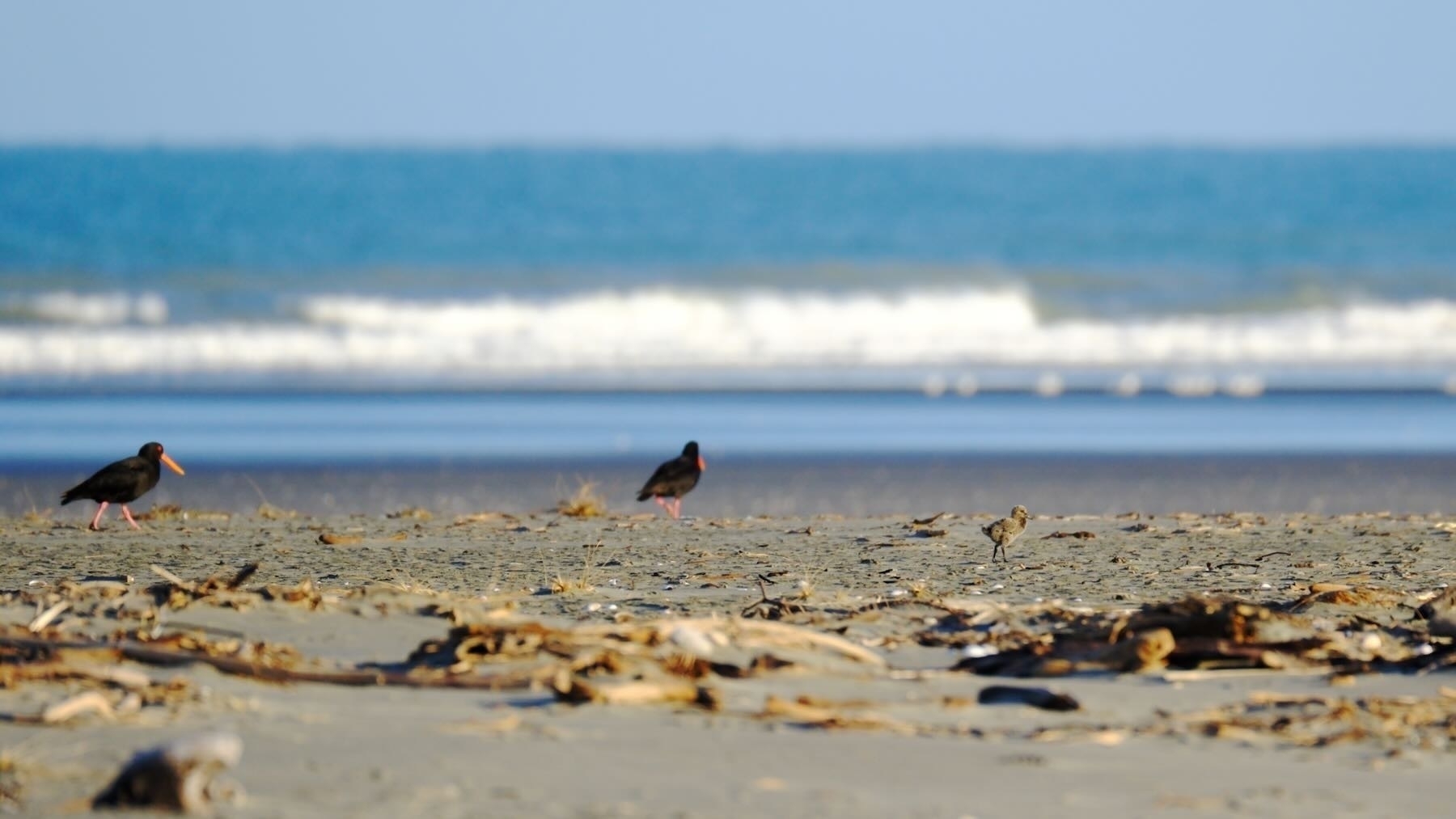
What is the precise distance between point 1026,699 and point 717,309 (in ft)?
83.7

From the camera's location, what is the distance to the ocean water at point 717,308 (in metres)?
15.2

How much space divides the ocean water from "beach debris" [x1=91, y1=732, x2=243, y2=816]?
9.69 m

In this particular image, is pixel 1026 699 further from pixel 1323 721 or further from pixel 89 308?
pixel 89 308

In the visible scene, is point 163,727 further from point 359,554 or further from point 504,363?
point 504,363

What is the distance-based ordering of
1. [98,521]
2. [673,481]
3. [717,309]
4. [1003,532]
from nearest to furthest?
[1003,532], [98,521], [673,481], [717,309]

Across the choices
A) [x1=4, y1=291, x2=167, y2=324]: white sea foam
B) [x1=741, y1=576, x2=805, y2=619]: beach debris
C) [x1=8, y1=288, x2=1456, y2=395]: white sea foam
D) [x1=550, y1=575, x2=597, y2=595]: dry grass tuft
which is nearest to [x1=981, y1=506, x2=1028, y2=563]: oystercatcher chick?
[x1=741, y1=576, x2=805, y2=619]: beach debris

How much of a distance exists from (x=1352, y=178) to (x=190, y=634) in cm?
5405

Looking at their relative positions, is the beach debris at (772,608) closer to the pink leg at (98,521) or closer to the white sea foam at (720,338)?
the pink leg at (98,521)

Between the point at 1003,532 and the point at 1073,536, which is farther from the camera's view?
the point at 1073,536

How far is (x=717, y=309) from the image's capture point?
29.8 meters

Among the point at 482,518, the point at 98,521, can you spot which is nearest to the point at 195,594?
the point at 482,518

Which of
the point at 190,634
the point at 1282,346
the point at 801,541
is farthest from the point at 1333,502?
the point at 1282,346

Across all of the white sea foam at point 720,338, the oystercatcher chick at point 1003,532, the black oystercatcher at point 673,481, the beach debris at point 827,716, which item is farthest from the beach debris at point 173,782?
the white sea foam at point 720,338

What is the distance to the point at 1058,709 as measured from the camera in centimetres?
429
